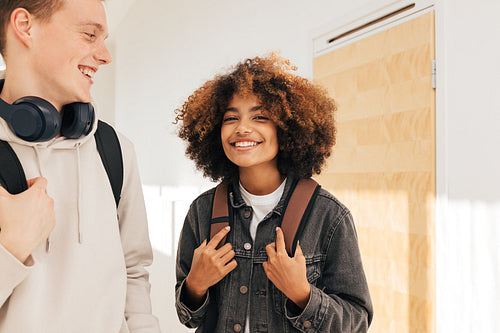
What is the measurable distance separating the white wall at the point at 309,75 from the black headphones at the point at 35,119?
4.75ft

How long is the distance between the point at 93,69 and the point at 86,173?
0.85ft

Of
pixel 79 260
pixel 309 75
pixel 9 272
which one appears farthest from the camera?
pixel 309 75

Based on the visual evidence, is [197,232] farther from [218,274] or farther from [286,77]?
[286,77]

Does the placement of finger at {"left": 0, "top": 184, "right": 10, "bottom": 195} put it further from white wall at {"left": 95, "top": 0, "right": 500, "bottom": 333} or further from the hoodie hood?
white wall at {"left": 95, "top": 0, "right": 500, "bottom": 333}

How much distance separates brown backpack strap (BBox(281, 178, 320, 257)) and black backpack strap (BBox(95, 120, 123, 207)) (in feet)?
1.58

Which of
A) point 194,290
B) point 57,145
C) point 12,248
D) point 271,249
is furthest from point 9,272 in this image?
point 271,249

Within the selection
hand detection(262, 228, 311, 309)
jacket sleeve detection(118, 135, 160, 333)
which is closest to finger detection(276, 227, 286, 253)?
hand detection(262, 228, 311, 309)

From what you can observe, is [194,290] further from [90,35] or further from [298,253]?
[90,35]

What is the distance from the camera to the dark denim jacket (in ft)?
3.89

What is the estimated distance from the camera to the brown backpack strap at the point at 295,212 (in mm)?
1246

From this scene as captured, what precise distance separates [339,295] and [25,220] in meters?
0.86

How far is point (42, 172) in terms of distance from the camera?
975mm

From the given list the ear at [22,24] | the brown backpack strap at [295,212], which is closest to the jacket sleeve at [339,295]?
the brown backpack strap at [295,212]

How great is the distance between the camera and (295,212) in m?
1.27
